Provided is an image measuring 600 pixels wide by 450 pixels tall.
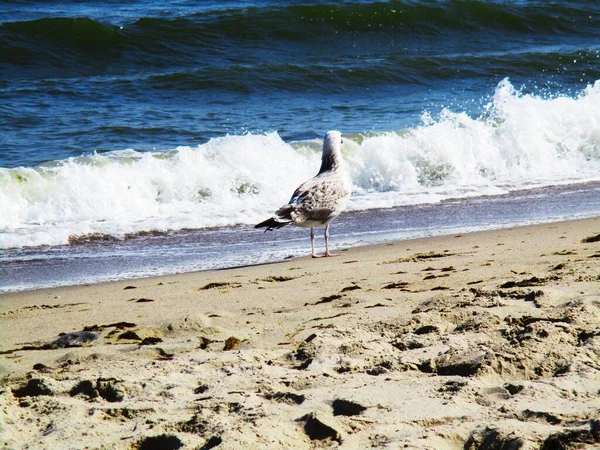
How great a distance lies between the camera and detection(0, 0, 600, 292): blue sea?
854cm

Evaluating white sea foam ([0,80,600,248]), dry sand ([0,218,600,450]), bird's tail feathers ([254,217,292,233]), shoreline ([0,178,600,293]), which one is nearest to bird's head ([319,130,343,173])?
shoreline ([0,178,600,293])

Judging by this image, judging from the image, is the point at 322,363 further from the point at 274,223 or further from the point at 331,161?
the point at 331,161

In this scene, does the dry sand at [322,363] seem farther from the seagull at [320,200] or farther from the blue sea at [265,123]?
the blue sea at [265,123]

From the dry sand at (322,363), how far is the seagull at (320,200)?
5.12 ft

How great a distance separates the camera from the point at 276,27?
2038 cm

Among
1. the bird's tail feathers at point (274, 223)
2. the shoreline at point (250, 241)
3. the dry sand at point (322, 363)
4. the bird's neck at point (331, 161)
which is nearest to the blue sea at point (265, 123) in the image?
the shoreline at point (250, 241)

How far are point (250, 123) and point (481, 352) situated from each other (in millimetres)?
10626

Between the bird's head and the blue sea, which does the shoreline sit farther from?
the bird's head

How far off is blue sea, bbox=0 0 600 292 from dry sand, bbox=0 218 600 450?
1.91 metres

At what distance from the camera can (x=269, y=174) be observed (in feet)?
35.9

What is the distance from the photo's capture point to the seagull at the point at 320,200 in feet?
24.0

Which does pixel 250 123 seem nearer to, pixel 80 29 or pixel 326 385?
pixel 80 29

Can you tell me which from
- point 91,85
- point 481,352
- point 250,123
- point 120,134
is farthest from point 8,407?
point 91,85

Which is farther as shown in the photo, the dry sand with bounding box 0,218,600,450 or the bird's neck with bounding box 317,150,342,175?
the bird's neck with bounding box 317,150,342,175
